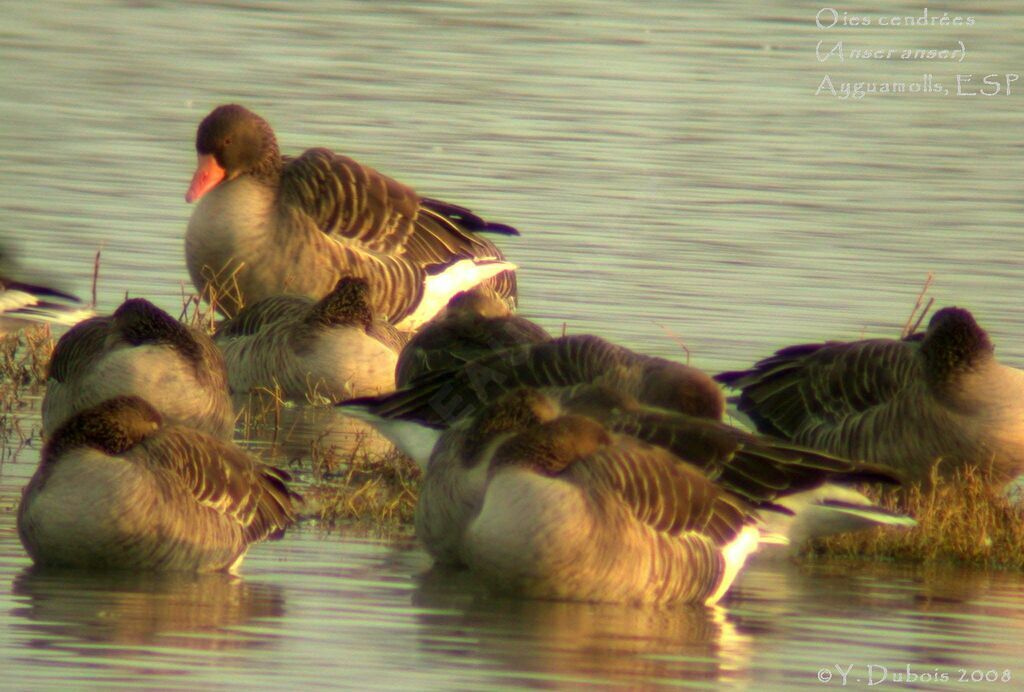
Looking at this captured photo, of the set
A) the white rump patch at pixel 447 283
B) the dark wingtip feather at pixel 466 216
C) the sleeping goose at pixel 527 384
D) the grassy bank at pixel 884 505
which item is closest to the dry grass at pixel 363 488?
the grassy bank at pixel 884 505

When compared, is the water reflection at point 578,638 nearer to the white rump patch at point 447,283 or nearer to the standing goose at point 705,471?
the standing goose at point 705,471

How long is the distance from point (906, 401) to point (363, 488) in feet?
9.32

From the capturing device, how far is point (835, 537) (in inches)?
385

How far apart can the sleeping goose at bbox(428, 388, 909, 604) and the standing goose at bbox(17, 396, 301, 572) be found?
2.68 ft

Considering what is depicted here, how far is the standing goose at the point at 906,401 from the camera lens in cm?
1076

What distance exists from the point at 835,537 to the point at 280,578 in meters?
2.61

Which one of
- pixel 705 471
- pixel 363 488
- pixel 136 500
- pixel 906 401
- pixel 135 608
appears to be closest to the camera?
pixel 135 608

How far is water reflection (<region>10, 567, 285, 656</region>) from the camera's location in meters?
7.43

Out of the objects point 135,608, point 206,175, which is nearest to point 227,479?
point 135,608

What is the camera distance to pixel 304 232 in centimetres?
1509

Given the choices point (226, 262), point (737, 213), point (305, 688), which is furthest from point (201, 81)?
point (305, 688)

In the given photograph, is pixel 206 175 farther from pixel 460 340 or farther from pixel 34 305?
pixel 460 340

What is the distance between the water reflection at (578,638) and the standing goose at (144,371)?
1.98 m

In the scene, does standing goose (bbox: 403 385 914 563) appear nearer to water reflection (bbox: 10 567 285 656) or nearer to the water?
the water
